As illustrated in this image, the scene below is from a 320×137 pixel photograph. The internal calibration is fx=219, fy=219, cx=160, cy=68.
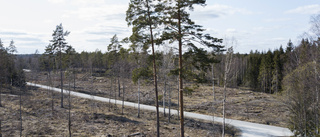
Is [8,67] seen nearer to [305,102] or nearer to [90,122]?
Answer: [90,122]

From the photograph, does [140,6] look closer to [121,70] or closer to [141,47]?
[141,47]

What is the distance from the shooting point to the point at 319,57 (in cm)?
1563

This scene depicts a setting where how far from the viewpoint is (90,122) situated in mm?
23766

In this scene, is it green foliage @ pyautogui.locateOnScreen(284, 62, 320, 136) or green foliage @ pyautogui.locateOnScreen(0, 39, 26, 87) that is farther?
green foliage @ pyautogui.locateOnScreen(0, 39, 26, 87)

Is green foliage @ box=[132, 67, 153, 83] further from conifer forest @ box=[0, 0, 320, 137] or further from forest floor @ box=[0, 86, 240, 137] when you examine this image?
forest floor @ box=[0, 86, 240, 137]

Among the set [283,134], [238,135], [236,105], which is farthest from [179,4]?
[236,105]

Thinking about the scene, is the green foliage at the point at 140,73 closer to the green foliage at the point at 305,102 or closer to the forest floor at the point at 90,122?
the forest floor at the point at 90,122

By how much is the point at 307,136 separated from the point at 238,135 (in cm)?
511

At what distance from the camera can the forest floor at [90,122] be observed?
20.1 metres

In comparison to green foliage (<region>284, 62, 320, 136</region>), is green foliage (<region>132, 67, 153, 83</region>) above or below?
above

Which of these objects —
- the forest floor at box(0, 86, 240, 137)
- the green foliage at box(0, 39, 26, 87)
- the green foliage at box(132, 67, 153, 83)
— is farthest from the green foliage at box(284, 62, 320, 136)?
the green foliage at box(0, 39, 26, 87)

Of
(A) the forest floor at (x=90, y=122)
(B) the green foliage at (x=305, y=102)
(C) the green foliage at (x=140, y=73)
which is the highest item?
(C) the green foliage at (x=140, y=73)

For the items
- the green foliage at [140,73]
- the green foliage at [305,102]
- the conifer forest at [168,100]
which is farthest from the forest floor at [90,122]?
the green foliage at [140,73]

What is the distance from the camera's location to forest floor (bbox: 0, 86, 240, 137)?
2006 centimetres
